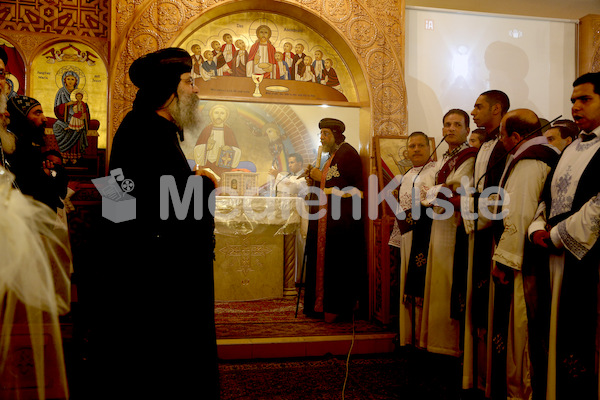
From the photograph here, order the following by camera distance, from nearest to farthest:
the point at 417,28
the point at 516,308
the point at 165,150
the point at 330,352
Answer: the point at 165,150, the point at 516,308, the point at 330,352, the point at 417,28

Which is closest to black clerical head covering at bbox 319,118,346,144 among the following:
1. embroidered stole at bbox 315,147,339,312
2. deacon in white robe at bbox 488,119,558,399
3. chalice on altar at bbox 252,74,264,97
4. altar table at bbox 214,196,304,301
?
embroidered stole at bbox 315,147,339,312

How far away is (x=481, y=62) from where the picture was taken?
19.1ft

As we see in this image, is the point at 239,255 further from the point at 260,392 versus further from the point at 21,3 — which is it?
the point at 21,3

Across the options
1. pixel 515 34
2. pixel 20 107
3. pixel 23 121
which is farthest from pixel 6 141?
pixel 515 34

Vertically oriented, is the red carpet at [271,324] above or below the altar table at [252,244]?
below

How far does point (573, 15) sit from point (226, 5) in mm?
4705

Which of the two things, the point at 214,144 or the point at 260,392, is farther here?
the point at 214,144

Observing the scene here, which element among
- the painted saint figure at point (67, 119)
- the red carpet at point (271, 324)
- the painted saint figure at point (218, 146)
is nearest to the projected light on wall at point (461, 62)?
the painted saint figure at point (218, 146)

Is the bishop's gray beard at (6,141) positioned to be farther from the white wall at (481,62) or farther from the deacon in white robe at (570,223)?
the white wall at (481,62)

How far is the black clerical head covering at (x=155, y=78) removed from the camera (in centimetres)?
240

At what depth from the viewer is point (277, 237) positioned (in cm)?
610

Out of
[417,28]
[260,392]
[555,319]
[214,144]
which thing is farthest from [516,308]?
[214,144]

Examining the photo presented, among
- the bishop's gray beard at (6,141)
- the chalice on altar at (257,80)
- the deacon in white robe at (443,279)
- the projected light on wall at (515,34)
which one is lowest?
the deacon in white robe at (443,279)

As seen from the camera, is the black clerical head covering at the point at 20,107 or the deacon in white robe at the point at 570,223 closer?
the deacon in white robe at the point at 570,223
